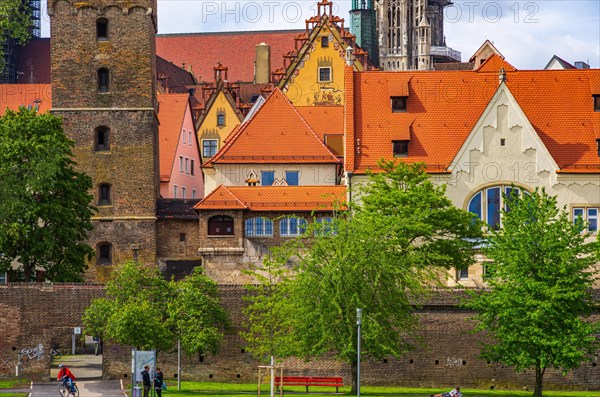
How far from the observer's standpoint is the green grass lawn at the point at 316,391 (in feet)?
216

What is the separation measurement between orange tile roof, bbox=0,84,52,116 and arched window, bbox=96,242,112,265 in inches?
861

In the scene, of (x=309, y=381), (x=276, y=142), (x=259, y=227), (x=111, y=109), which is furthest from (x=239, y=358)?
(x=111, y=109)

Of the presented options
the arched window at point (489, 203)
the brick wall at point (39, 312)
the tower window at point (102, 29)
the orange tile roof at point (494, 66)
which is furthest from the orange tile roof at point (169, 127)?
the brick wall at point (39, 312)

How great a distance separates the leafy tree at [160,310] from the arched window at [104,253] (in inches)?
506

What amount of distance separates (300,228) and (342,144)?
1041 centimetres

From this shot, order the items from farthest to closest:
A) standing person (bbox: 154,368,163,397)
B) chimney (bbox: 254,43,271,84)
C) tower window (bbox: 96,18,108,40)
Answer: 1. chimney (bbox: 254,43,271,84)
2. tower window (bbox: 96,18,108,40)
3. standing person (bbox: 154,368,163,397)

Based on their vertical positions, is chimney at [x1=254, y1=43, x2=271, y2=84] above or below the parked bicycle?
above

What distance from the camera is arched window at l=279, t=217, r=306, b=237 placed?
262 ft

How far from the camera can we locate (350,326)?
6588cm

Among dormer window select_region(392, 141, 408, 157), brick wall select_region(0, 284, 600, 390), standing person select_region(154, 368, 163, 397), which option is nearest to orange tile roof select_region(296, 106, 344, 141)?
dormer window select_region(392, 141, 408, 157)

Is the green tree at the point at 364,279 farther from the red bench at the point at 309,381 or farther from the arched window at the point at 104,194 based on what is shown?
the arched window at the point at 104,194

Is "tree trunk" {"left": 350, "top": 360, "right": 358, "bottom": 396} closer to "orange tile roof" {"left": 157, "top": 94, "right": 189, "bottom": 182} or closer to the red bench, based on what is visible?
the red bench

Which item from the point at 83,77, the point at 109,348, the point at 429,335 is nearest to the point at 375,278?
the point at 429,335

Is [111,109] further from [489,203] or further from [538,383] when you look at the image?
[538,383]
